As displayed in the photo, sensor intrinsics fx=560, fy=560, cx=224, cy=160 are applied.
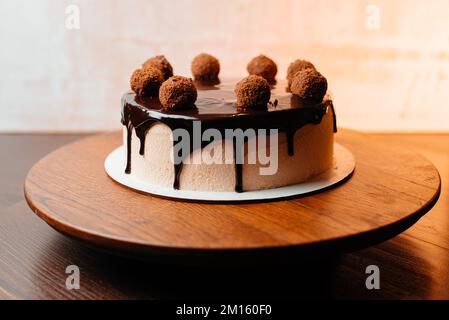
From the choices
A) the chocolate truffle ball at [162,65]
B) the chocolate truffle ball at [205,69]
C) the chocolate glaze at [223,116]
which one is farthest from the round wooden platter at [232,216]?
the chocolate truffle ball at [205,69]

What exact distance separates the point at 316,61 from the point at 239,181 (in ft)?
4.92

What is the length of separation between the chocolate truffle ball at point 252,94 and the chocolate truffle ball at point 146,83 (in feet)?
0.89

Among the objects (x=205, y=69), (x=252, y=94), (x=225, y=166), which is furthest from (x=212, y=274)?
(x=205, y=69)

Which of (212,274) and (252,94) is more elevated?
(252,94)

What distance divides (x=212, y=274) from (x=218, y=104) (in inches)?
17.6

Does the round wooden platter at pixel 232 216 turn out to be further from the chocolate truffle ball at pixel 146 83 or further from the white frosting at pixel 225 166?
the chocolate truffle ball at pixel 146 83

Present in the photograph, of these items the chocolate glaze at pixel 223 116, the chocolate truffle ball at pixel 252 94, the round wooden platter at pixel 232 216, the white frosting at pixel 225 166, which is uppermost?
the chocolate truffle ball at pixel 252 94

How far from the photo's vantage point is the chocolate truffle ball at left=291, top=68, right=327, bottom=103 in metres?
1.45

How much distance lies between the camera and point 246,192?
4.42 ft

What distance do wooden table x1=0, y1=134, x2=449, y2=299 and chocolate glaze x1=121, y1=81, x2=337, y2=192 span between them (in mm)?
240

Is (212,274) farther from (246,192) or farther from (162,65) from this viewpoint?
(162,65)

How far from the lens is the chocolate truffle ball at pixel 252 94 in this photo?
1.35 meters
